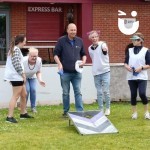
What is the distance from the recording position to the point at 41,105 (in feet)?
43.1

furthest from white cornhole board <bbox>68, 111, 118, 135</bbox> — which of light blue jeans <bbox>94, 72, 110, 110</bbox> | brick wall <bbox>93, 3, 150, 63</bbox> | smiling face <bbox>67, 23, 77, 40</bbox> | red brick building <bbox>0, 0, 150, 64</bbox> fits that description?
brick wall <bbox>93, 3, 150, 63</bbox>

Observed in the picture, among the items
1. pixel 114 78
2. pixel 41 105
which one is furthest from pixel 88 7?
pixel 41 105

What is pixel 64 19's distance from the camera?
56.8ft

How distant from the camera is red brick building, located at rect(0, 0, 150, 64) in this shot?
1580 centimetres

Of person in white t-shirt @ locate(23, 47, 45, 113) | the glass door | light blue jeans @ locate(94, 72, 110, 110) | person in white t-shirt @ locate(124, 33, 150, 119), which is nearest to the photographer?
person in white t-shirt @ locate(124, 33, 150, 119)

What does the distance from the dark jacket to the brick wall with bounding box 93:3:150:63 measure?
589 centimetres

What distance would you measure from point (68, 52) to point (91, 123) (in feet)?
5.73

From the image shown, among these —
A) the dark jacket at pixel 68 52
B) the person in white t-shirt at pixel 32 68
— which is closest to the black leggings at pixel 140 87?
the dark jacket at pixel 68 52

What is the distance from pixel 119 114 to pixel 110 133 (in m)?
2.54

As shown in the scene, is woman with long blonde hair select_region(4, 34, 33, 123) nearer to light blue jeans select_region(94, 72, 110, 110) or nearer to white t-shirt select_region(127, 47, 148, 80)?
light blue jeans select_region(94, 72, 110, 110)

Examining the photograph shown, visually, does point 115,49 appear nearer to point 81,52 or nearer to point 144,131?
point 81,52

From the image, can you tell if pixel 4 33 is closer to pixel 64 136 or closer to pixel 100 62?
pixel 100 62

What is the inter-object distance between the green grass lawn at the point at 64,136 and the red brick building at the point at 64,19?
5.94 meters

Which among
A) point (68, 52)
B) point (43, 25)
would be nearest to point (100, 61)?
point (68, 52)
